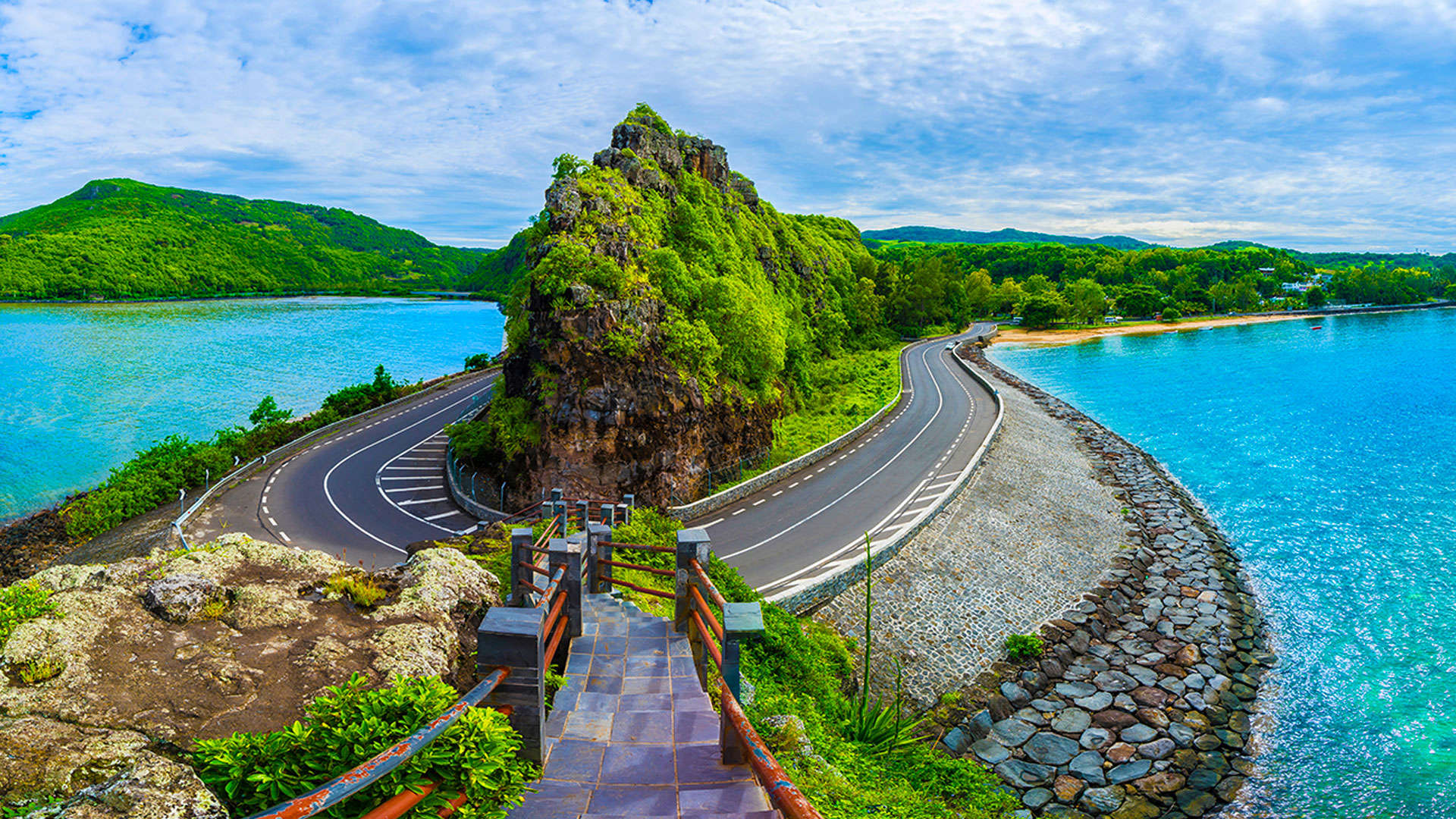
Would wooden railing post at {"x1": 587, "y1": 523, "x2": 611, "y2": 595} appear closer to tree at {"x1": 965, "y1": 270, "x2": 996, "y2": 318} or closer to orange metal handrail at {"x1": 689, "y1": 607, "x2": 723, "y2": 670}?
orange metal handrail at {"x1": 689, "y1": 607, "x2": 723, "y2": 670}

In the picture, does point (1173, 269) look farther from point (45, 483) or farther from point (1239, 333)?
point (45, 483)

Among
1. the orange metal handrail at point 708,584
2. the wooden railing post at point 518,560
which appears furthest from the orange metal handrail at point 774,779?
the wooden railing post at point 518,560

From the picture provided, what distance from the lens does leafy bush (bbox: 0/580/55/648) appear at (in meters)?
5.20

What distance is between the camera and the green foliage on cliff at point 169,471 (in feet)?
91.0

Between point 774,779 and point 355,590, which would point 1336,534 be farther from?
point 355,590

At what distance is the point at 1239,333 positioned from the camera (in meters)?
108

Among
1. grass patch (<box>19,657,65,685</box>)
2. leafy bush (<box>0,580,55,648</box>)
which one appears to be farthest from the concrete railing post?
leafy bush (<box>0,580,55,648</box>)

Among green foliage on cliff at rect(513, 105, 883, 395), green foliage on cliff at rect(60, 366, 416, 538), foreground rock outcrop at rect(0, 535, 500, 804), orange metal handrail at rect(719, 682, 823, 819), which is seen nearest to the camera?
orange metal handrail at rect(719, 682, 823, 819)

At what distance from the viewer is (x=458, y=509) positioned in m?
29.2

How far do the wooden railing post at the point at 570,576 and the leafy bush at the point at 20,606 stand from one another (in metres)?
4.33

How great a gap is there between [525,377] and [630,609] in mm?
22460

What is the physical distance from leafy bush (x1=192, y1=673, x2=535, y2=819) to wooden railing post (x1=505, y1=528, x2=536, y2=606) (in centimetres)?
457

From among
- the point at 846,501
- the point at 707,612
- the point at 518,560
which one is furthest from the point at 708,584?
the point at 846,501

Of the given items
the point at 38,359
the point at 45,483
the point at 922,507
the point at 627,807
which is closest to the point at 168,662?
the point at 627,807
